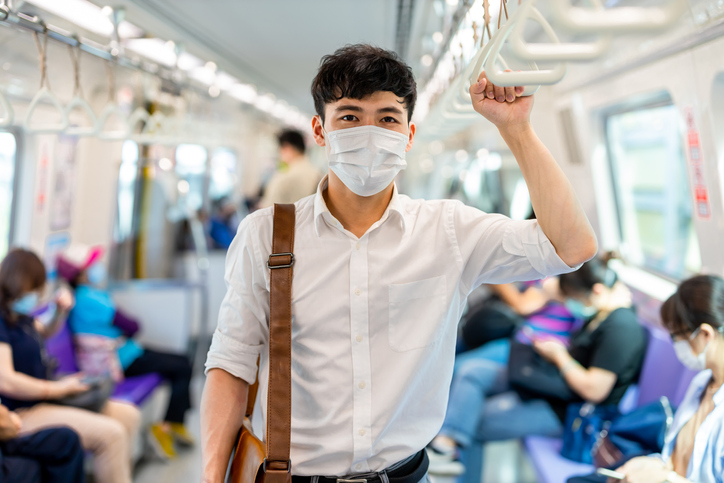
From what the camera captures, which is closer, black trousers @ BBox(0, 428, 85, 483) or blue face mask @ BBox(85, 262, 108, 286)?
black trousers @ BBox(0, 428, 85, 483)

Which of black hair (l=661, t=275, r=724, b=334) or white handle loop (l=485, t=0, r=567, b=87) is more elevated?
white handle loop (l=485, t=0, r=567, b=87)

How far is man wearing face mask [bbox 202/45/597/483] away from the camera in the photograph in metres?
1.42

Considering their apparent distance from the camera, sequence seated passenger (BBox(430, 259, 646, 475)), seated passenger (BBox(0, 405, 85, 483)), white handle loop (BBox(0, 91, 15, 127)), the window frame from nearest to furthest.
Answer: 1. white handle loop (BBox(0, 91, 15, 127))
2. seated passenger (BBox(0, 405, 85, 483))
3. seated passenger (BBox(430, 259, 646, 475))
4. the window frame

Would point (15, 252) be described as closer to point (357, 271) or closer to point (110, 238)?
point (110, 238)

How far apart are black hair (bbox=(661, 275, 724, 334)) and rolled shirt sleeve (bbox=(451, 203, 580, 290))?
966 millimetres

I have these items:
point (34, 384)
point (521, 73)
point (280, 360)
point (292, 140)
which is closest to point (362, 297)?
point (280, 360)

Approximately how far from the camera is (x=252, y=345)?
1.48 meters

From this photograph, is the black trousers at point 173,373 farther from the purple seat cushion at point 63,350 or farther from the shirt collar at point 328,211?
the shirt collar at point 328,211

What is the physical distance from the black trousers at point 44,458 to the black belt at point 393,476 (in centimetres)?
192

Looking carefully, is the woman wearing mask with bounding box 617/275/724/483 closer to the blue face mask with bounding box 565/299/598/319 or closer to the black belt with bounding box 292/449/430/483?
the black belt with bounding box 292/449/430/483

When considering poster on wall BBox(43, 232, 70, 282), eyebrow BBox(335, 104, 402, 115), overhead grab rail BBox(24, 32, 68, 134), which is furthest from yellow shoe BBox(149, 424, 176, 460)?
eyebrow BBox(335, 104, 402, 115)

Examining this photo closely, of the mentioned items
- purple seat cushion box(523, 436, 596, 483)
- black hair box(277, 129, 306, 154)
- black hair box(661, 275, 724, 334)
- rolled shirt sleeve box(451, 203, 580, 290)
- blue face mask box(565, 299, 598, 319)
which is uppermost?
black hair box(277, 129, 306, 154)

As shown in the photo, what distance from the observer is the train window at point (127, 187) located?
533 cm

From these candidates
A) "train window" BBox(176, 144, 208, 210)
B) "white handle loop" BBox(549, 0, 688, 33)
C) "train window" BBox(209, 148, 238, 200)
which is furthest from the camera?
"train window" BBox(209, 148, 238, 200)
